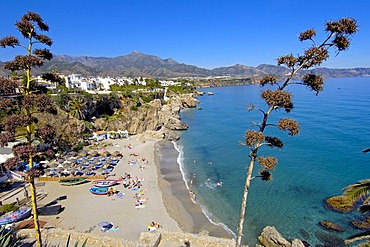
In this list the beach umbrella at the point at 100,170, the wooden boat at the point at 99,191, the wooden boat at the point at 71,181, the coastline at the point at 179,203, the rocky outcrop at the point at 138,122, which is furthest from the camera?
the rocky outcrop at the point at 138,122

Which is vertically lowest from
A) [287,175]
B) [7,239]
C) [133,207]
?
[287,175]

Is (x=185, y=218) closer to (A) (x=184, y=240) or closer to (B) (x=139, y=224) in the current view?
(B) (x=139, y=224)

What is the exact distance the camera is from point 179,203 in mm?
22219

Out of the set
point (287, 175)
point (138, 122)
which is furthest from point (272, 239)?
point (138, 122)

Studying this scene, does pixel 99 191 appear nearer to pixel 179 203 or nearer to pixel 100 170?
pixel 100 170

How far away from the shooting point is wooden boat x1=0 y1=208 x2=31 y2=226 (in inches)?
653

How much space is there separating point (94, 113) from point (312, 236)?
51.2m

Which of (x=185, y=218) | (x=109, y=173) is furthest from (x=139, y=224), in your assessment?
(x=109, y=173)

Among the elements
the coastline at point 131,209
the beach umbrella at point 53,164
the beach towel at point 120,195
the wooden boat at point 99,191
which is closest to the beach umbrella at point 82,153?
the beach umbrella at point 53,164

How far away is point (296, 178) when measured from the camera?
91.7 ft

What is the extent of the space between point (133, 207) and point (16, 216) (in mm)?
8687

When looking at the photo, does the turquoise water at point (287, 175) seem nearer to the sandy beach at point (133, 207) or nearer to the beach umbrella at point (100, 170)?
the sandy beach at point (133, 207)

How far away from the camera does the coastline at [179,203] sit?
18.2 metres

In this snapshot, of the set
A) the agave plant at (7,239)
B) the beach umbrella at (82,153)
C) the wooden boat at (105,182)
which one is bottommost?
the wooden boat at (105,182)
